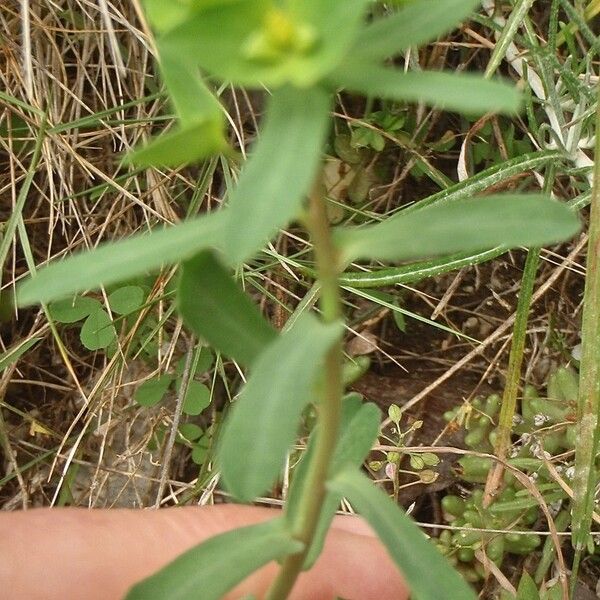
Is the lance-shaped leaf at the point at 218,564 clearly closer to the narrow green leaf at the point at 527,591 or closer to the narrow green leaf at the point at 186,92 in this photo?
the narrow green leaf at the point at 186,92

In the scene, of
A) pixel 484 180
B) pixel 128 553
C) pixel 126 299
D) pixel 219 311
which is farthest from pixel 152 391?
pixel 219 311

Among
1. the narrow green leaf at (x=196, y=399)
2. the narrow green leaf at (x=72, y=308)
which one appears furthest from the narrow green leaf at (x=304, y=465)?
the narrow green leaf at (x=72, y=308)

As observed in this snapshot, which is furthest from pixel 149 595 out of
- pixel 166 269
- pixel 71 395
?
pixel 71 395

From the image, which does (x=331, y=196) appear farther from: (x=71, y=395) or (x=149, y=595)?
(x=149, y=595)

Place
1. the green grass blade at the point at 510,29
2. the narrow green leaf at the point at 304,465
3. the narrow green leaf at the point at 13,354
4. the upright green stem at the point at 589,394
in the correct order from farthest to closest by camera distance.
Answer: the narrow green leaf at the point at 13,354, the green grass blade at the point at 510,29, the upright green stem at the point at 589,394, the narrow green leaf at the point at 304,465

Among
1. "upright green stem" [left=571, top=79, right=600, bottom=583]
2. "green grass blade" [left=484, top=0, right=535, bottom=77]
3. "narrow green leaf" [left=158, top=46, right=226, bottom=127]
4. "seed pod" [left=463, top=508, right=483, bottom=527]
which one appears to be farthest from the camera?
"seed pod" [left=463, top=508, right=483, bottom=527]

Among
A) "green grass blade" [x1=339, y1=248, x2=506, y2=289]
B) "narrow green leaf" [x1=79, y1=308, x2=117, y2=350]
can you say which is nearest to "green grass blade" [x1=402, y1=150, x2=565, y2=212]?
"green grass blade" [x1=339, y1=248, x2=506, y2=289]

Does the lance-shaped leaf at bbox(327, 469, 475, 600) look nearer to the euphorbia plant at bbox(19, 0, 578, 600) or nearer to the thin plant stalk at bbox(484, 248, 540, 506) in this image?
the euphorbia plant at bbox(19, 0, 578, 600)
